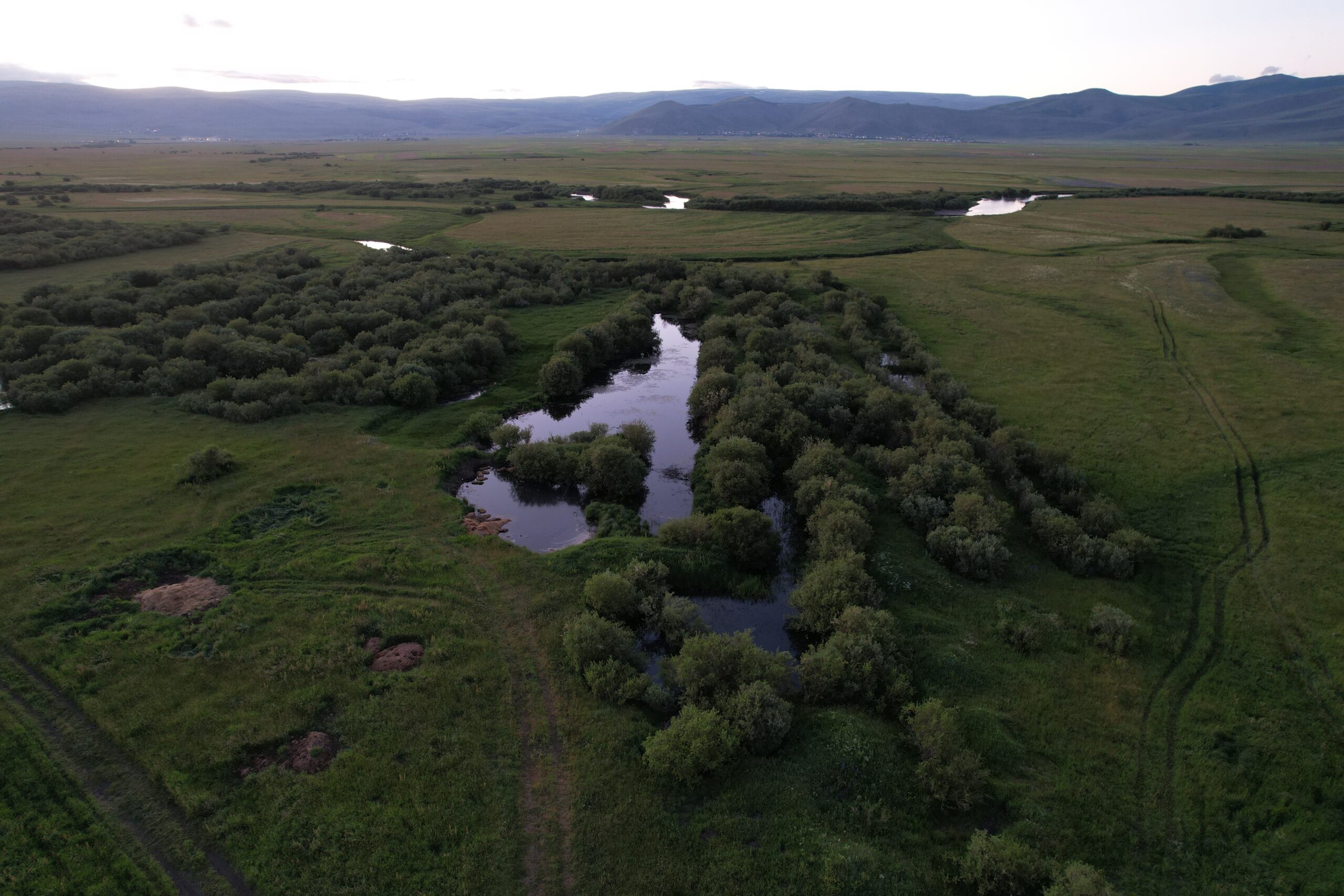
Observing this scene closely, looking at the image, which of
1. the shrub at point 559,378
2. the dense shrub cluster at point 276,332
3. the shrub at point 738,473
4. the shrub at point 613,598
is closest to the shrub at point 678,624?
the shrub at point 613,598

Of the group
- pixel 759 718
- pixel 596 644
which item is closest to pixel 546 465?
pixel 596 644

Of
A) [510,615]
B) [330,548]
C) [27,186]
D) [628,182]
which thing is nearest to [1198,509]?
[510,615]

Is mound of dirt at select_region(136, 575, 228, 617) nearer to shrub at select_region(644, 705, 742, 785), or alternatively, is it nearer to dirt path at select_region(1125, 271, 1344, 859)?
shrub at select_region(644, 705, 742, 785)

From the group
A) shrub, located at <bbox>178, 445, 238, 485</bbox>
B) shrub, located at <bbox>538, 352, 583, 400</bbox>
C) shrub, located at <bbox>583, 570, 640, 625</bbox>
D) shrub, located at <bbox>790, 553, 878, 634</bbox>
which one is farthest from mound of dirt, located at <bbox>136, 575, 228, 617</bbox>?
shrub, located at <bbox>538, 352, 583, 400</bbox>

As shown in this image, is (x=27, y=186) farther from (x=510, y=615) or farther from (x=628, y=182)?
(x=510, y=615)

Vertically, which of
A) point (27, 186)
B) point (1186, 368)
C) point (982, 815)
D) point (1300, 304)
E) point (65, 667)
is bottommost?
point (982, 815)

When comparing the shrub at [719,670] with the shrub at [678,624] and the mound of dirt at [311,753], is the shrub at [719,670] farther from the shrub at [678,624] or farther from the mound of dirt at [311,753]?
the mound of dirt at [311,753]
